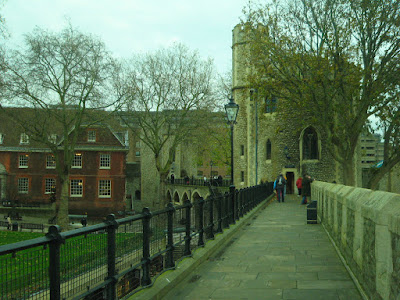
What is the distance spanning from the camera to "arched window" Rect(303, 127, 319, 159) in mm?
41438

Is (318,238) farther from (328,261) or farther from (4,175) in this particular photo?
(4,175)

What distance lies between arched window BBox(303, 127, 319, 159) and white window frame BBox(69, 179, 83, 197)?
23.6m

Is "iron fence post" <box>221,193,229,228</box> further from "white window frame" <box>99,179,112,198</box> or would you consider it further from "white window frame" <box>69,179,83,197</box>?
"white window frame" <box>69,179,83,197</box>

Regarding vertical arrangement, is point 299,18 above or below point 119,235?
above

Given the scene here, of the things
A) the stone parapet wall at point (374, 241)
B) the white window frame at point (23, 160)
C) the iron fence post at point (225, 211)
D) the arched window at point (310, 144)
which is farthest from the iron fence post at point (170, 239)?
the white window frame at point (23, 160)

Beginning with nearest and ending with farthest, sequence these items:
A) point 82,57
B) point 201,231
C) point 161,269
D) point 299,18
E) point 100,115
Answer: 1. point 161,269
2. point 201,231
3. point 299,18
4. point 82,57
5. point 100,115

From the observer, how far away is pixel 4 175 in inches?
1996

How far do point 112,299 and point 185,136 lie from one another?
3684 centimetres

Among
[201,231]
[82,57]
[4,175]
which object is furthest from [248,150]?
[201,231]

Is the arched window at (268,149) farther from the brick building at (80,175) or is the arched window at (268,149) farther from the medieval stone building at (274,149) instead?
the brick building at (80,175)

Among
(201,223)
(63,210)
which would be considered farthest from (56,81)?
(201,223)

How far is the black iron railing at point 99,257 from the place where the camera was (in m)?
3.79

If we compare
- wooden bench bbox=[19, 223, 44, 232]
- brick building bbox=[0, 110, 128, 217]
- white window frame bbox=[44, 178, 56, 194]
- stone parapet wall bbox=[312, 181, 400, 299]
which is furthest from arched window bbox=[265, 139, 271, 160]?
stone parapet wall bbox=[312, 181, 400, 299]

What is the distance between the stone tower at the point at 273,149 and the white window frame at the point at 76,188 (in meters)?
16.6
